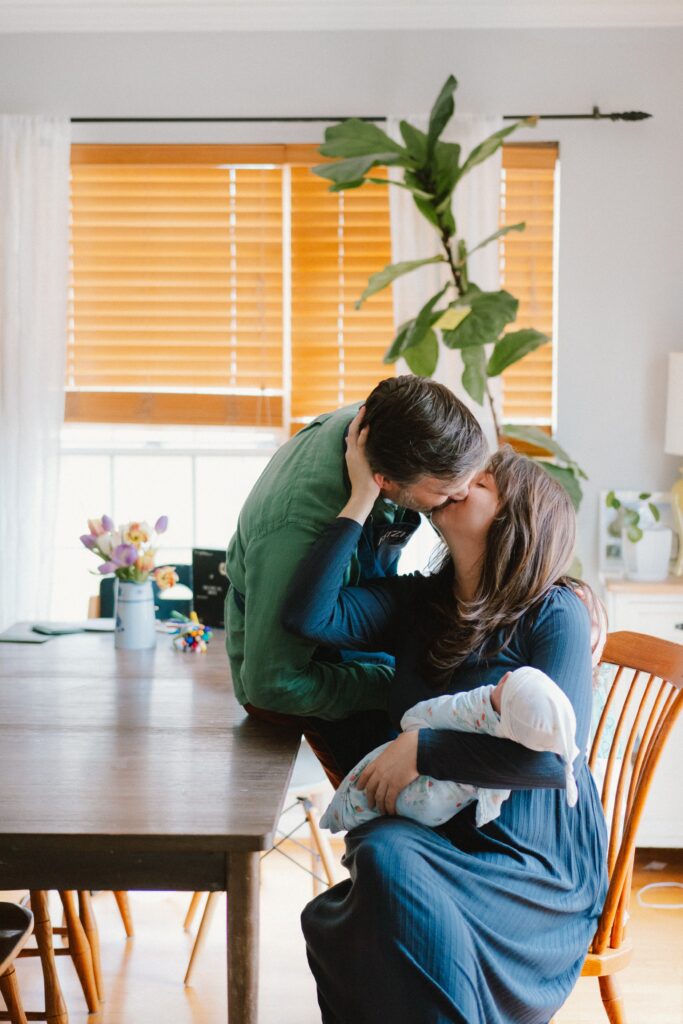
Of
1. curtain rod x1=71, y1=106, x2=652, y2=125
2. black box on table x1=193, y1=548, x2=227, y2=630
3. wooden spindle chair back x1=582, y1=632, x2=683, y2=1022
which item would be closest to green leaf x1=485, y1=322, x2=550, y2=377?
curtain rod x1=71, y1=106, x2=652, y2=125

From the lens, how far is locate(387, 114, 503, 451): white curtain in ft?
11.5

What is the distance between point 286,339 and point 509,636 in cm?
222

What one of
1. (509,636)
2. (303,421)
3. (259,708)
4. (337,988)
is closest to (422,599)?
(509,636)

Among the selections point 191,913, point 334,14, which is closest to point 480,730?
point 191,913

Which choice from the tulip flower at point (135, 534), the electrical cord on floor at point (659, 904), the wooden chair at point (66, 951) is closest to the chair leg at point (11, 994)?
the wooden chair at point (66, 951)

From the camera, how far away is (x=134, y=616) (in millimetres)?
2646

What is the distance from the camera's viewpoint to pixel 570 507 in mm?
1803

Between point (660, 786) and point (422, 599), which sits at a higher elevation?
point (422, 599)

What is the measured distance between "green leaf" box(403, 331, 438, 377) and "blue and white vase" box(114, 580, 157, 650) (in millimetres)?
1143

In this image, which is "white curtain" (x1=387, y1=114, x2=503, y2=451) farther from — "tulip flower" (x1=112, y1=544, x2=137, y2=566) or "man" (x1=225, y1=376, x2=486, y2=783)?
"man" (x1=225, y1=376, x2=486, y2=783)

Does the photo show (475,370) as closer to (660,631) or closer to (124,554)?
(660,631)

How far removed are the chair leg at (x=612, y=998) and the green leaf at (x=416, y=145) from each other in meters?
2.33

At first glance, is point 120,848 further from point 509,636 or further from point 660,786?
point 660,786

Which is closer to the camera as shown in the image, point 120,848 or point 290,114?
point 120,848
